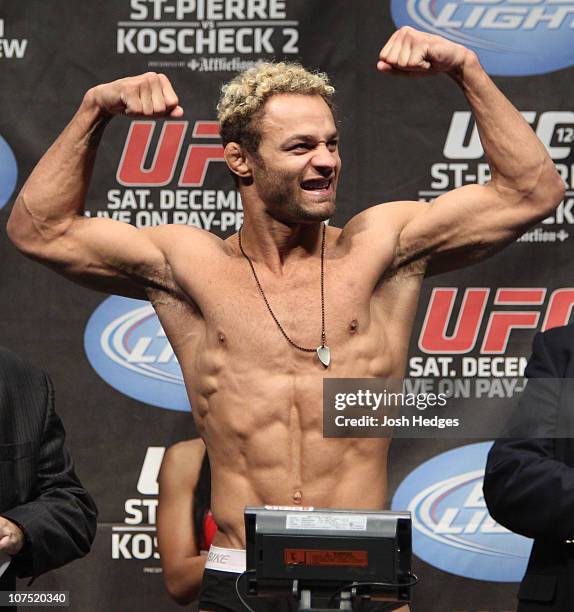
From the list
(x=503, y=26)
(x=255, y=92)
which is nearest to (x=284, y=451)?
(x=255, y=92)

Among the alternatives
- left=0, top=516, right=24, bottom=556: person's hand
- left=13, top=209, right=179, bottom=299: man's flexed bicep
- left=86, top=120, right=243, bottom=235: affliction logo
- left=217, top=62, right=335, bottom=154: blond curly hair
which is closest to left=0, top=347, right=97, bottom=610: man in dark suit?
left=0, top=516, right=24, bottom=556: person's hand

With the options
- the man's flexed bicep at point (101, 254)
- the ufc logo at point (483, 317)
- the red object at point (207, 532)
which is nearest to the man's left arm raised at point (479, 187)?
the man's flexed bicep at point (101, 254)

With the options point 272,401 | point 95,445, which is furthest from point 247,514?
point 95,445

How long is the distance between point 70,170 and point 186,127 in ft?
2.54

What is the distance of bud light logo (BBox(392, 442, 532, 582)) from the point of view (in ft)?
10.7

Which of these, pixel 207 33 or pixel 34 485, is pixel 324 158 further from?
pixel 207 33

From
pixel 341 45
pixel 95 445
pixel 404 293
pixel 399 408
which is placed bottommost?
pixel 95 445

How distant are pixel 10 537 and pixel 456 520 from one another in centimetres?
133

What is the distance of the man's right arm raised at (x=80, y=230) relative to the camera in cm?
263

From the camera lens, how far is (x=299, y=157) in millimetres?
2570

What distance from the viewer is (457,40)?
10.8ft

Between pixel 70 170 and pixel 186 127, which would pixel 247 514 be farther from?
pixel 186 127

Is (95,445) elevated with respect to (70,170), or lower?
lower

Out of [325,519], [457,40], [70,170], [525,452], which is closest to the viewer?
[325,519]
